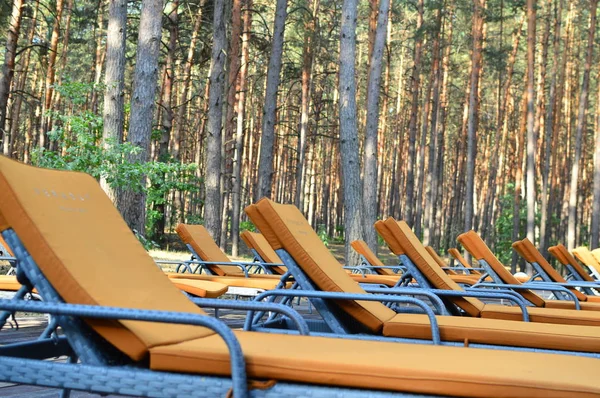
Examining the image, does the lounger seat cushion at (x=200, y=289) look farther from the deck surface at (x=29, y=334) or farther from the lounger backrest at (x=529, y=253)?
the lounger backrest at (x=529, y=253)

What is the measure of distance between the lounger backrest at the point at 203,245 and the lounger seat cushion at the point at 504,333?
4.69 metres

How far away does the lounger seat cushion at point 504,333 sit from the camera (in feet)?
13.0

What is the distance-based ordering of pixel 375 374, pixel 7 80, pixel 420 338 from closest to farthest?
pixel 375 374 < pixel 420 338 < pixel 7 80

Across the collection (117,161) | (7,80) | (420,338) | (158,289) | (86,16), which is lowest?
(420,338)

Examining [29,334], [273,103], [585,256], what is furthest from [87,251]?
[273,103]

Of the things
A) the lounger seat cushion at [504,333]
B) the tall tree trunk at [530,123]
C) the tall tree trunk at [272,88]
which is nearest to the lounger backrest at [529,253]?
the lounger seat cushion at [504,333]

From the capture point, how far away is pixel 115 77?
12.2 meters

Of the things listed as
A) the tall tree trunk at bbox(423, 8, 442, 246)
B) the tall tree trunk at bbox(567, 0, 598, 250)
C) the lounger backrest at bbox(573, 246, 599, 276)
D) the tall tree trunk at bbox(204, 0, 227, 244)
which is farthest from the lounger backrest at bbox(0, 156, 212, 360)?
the tall tree trunk at bbox(423, 8, 442, 246)

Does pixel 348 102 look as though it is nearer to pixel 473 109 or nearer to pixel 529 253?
pixel 529 253

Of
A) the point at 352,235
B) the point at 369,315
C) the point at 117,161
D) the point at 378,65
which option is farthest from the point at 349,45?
the point at 369,315

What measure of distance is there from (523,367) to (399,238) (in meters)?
3.20

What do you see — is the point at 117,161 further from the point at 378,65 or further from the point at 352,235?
the point at 378,65

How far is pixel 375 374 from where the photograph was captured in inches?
98.3

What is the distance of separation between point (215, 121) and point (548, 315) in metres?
13.1
